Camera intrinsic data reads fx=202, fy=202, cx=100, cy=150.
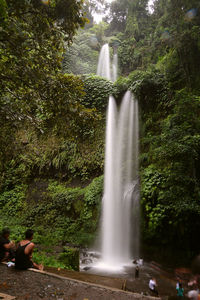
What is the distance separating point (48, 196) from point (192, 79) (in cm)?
1001

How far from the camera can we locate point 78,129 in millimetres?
7727

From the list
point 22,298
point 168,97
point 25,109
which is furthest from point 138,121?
point 22,298

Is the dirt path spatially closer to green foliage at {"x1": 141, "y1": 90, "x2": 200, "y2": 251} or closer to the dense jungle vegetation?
the dense jungle vegetation

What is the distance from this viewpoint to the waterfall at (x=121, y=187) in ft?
26.9

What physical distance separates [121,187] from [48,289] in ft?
23.7

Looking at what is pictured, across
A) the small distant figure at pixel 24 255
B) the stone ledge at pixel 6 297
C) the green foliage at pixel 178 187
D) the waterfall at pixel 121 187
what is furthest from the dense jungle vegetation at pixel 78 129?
the stone ledge at pixel 6 297

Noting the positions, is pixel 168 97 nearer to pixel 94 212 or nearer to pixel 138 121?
pixel 138 121

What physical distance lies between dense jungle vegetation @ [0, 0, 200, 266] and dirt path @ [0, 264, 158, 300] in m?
2.06

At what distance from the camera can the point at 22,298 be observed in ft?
9.58

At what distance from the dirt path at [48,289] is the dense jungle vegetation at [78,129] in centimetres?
206

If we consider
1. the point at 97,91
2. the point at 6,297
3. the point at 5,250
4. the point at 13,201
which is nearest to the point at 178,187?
the point at 5,250

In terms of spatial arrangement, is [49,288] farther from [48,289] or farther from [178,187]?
[178,187]

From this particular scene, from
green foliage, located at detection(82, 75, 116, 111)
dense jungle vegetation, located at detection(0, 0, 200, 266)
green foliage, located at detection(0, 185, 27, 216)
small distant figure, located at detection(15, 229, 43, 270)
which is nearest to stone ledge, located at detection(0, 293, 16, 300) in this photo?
small distant figure, located at detection(15, 229, 43, 270)

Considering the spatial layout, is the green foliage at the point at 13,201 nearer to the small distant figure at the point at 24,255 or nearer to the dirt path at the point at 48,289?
the small distant figure at the point at 24,255
